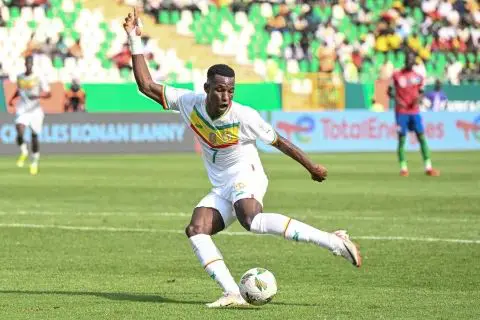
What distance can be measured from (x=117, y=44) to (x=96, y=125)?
6.87 m

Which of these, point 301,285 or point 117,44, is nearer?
point 301,285

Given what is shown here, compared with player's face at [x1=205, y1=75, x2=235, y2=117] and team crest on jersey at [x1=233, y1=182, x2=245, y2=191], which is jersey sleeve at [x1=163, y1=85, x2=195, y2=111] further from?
team crest on jersey at [x1=233, y1=182, x2=245, y2=191]

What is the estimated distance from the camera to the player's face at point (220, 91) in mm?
9242

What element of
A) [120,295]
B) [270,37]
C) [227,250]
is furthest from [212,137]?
[270,37]

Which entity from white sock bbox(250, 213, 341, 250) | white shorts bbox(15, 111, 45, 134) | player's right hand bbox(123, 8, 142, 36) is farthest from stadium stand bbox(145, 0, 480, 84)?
white sock bbox(250, 213, 341, 250)

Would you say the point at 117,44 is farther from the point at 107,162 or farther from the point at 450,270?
the point at 450,270

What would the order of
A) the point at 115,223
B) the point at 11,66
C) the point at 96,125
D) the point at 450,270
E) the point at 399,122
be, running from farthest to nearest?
the point at 11,66 < the point at 96,125 < the point at 399,122 < the point at 115,223 < the point at 450,270

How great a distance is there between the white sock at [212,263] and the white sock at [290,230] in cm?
38

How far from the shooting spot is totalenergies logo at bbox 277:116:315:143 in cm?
3625

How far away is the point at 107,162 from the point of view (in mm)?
30953

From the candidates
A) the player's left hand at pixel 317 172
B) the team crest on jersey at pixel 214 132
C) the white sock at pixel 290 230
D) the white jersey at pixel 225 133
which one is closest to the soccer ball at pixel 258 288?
the white sock at pixel 290 230

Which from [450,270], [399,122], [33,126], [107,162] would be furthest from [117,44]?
[450,270]

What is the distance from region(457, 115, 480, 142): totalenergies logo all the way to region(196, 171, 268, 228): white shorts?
29.5 m

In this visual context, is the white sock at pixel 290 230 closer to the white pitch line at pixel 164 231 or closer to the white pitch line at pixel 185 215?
the white pitch line at pixel 164 231
